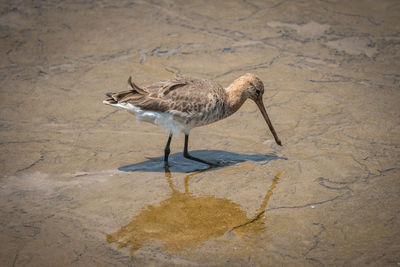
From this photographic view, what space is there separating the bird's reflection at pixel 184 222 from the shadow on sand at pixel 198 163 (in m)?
0.68

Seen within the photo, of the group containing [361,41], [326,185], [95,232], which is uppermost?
[361,41]

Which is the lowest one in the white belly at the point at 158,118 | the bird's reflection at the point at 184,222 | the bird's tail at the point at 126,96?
the bird's reflection at the point at 184,222

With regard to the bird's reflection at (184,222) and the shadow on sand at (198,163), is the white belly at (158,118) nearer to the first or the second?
the shadow on sand at (198,163)

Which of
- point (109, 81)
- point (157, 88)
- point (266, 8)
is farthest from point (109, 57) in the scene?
point (266, 8)

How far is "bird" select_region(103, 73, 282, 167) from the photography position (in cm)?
575

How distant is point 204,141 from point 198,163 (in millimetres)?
611

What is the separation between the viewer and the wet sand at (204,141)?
4.36 m

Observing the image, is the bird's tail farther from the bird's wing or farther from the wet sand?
the wet sand

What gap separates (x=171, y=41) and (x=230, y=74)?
1.90m

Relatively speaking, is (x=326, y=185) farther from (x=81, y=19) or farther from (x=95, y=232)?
(x=81, y=19)

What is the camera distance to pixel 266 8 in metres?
10.6

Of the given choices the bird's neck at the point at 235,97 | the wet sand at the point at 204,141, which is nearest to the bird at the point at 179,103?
the bird's neck at the point at 235,97

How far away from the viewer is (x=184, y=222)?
4.69m

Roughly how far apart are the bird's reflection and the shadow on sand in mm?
685
